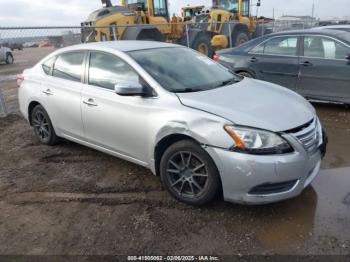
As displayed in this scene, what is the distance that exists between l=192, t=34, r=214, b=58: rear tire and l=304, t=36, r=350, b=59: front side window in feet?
29.0

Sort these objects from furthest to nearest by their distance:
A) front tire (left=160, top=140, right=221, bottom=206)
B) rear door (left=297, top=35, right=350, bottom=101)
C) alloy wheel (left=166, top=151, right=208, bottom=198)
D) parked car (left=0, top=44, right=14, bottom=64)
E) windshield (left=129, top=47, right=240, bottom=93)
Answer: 1. parked car (left=0, top=44, right=14, bottom=64)
2. rear door (left=297, top=35, right=350, bottom=101)
3. windshield (left=129, top=47, right=240, bottom=93)
4. alloy wheel (left=166, top=151, right=208, bottom=198)
5. front tire (left=160, top=140, right=221, bottom=206)

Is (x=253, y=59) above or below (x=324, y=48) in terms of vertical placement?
below

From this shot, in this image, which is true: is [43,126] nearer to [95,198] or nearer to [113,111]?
[113,111]

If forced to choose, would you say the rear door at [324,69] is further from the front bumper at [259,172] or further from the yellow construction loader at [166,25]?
the yellow construction loader at [166,25]

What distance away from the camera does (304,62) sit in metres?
6.79

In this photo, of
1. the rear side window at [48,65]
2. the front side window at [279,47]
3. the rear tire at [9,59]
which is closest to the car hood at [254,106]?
the rear side window at [48,65]

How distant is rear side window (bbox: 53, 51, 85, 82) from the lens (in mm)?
4656

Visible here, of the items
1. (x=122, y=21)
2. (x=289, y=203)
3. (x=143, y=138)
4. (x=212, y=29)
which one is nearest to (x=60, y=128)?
(x=143, y=138)

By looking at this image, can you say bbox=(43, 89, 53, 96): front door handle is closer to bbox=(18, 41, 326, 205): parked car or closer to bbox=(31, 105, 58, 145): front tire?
bbox=(18, 41, 326, 205): parked car

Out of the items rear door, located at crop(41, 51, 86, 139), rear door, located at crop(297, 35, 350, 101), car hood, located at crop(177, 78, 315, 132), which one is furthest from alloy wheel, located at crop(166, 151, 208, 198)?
rear door, located at crop(297, 35, 350, 101)

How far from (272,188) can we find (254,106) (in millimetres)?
807

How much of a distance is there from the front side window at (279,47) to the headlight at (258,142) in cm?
439

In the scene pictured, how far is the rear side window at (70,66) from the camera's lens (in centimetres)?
466

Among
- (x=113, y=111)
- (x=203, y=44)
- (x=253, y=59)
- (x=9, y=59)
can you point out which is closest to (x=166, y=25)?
(x=203, y=44)
